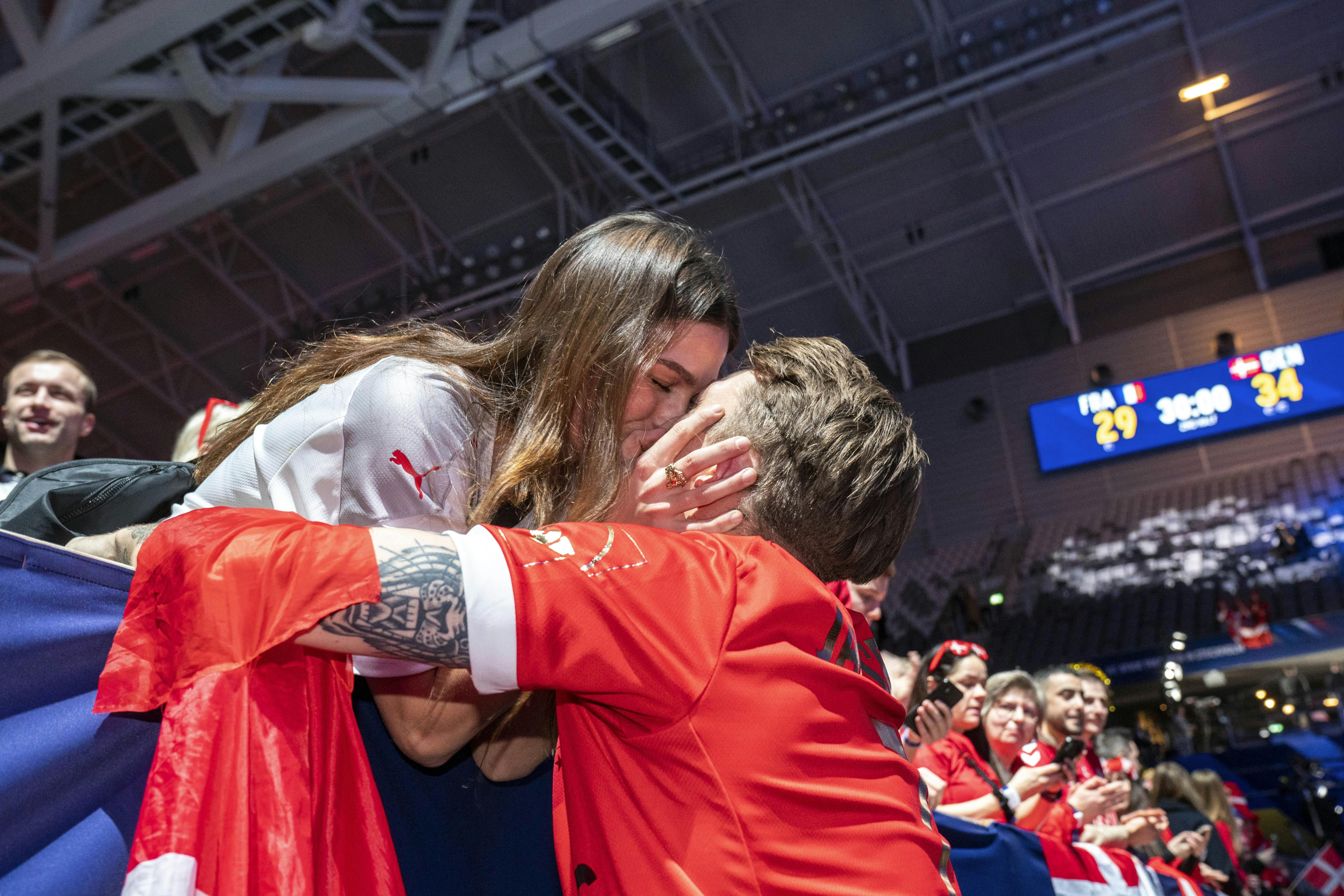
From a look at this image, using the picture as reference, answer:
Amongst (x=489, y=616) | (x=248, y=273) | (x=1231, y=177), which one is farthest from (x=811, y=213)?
(x=489, y=616)

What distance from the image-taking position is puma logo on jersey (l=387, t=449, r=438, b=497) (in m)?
1.31

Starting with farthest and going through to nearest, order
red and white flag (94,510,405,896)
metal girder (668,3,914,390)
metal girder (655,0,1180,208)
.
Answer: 1. metal girder (668,3,914,390)
2. metal girder (655,0,1180,208)
3. red and white flag (94,510,405,896)

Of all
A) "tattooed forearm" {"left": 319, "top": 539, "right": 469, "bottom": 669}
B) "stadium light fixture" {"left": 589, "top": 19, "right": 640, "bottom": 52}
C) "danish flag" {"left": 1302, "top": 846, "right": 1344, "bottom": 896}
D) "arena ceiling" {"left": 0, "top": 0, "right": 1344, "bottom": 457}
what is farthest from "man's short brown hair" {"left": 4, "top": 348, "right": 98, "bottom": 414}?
"stadium light fixture" {"left": 589, "top": 19, "right": 640, "bottom": 52}

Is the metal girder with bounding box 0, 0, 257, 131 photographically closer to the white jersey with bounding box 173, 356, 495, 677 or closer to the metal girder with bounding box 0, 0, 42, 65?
the metal girder with bounding box 0, 0, 42, 65

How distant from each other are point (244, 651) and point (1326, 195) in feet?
51.1

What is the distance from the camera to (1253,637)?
30.3 feet

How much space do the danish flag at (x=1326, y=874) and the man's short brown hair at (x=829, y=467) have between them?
6239 millimetres

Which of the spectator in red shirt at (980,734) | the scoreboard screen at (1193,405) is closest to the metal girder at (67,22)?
the spectator in red shirt at (980,734)

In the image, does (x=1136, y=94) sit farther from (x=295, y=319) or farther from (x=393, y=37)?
(x=295, y=319)

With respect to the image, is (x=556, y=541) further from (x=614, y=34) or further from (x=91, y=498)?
(x=614, y=34)

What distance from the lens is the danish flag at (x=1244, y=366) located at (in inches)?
528

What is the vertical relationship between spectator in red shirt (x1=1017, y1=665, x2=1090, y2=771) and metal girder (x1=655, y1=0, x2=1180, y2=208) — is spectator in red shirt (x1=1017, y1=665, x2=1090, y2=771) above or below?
below

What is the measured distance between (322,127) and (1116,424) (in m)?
10.8

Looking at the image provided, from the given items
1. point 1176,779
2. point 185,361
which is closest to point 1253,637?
point 1176,779
